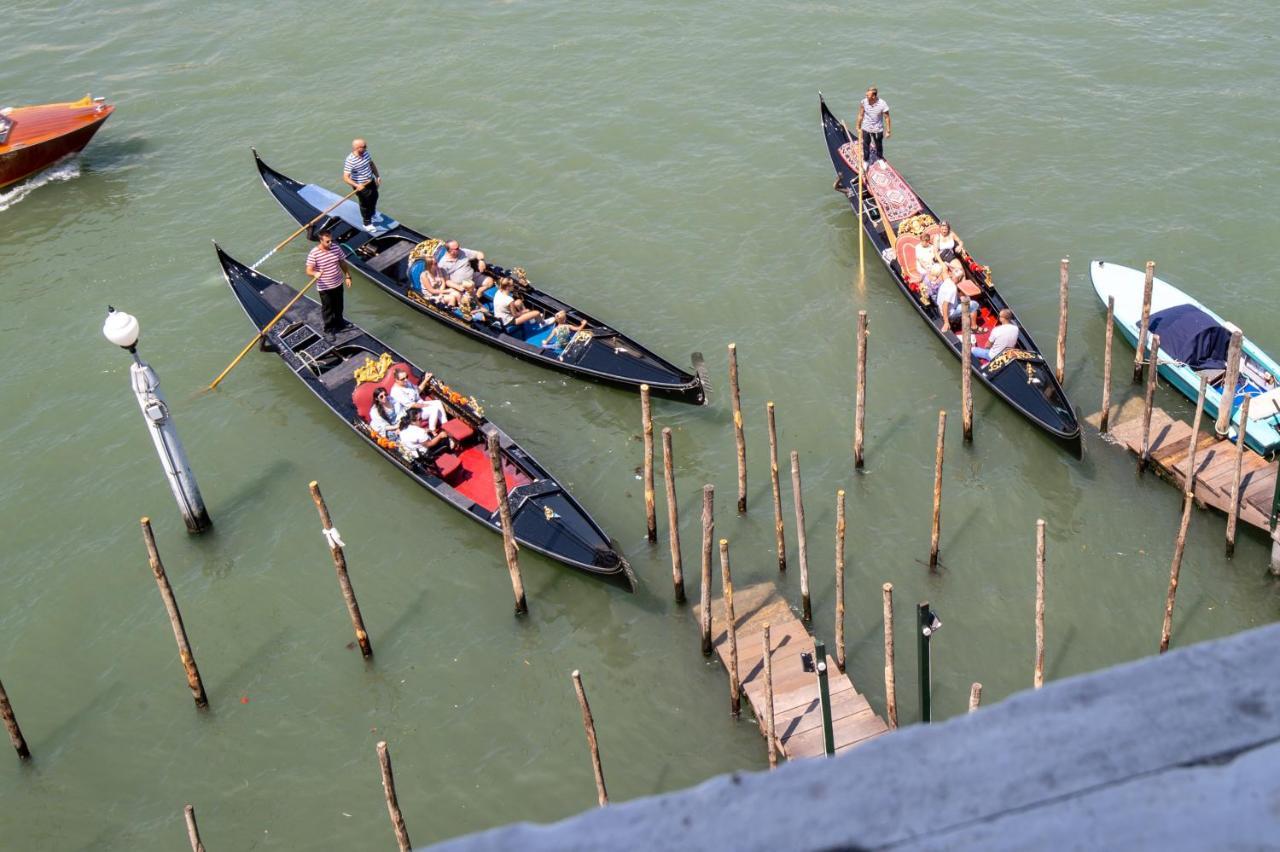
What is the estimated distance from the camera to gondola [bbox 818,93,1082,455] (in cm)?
1339

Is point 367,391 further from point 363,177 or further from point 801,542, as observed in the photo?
point 801,542

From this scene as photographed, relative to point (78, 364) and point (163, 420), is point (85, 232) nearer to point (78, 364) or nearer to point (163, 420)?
point (78, 364)

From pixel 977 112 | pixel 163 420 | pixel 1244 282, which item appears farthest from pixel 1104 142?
pixel 163 420

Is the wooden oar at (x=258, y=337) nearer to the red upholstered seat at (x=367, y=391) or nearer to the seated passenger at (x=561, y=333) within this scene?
the red upholstered seat at (x=367, y=391)

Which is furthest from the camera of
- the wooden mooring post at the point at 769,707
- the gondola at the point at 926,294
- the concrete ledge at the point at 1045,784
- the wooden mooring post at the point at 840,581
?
the gondola at the point at 926,294

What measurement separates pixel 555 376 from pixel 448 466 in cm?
220

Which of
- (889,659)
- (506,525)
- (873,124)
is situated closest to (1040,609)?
(889,659)

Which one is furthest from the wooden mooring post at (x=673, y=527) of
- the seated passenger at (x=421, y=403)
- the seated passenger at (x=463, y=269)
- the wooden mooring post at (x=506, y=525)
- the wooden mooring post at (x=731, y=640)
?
the seated passenger at (x=463, y=269)

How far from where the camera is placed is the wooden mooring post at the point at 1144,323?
41.1 feet

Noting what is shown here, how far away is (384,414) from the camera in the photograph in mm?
13750

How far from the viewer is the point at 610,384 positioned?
1448 cm

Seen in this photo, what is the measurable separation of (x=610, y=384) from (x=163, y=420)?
188 inches

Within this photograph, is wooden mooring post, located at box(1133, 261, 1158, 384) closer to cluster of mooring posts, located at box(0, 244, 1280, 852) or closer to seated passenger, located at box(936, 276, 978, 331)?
cluster of mooring posts, located at box(0, 244, 1280, 852)

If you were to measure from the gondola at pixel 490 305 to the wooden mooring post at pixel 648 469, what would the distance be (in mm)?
1715
